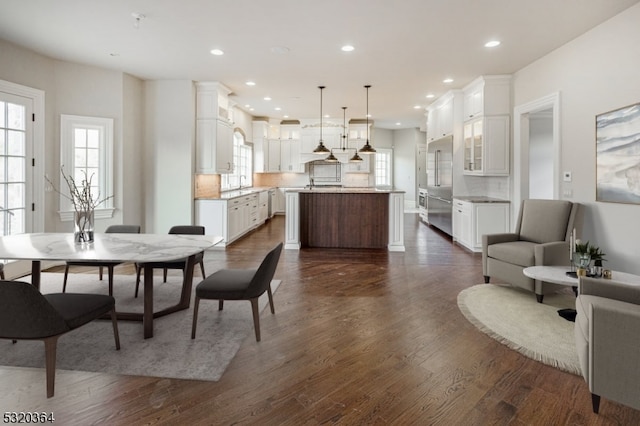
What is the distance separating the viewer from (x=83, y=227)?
3352mm

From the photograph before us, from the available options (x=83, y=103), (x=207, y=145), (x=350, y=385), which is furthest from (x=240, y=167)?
(x=350, y=385)

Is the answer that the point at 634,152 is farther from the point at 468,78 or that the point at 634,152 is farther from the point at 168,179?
the point at 168,179

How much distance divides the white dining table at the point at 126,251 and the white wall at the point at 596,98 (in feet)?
13.2

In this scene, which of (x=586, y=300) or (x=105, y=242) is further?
(x=105, y=242)

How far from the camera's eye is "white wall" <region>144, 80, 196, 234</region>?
644cm

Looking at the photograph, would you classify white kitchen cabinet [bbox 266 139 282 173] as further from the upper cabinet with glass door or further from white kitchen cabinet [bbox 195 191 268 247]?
the upper cabinet with glass door

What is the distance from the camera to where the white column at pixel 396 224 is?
6.39m

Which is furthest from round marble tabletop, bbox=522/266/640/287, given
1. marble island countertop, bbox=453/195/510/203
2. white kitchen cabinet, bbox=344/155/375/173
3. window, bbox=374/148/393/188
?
window, bbox=374/148/393/188

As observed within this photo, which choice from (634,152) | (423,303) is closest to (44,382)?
(423,303)

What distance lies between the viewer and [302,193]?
6.65m

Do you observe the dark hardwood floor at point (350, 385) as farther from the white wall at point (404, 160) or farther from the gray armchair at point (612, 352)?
the white wall at point (404, 160)

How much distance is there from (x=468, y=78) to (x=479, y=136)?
989mm

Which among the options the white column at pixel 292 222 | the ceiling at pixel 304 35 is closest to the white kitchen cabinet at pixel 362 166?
the ceiling at pixel 304 35

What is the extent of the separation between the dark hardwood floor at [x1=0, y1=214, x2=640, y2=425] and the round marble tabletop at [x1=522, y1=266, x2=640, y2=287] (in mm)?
751
